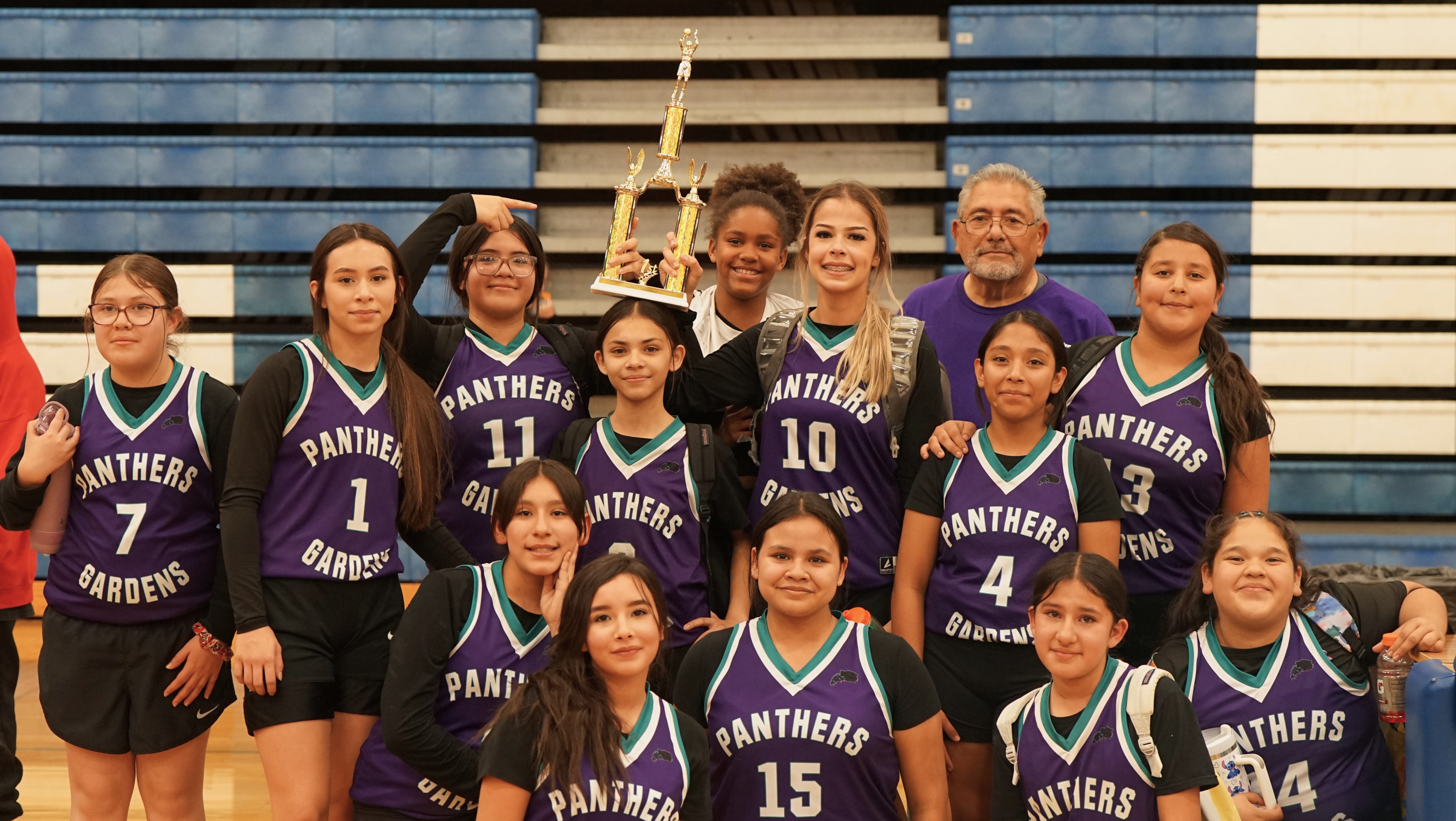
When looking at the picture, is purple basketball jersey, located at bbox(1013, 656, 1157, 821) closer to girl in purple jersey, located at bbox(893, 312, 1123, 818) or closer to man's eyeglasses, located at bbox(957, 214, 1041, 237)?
girl in purple jersey, located at bbox(893, 312, 1123, 818)

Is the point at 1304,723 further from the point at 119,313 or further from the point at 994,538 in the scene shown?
the point at 119,313

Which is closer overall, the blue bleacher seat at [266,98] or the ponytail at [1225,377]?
the ponytail at [1225,377]

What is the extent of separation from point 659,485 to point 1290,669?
112 cm

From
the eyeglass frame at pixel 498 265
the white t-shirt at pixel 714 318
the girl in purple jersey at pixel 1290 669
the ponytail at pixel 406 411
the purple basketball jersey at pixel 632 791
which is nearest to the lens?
the purple basketball jersey at pixel 632 791

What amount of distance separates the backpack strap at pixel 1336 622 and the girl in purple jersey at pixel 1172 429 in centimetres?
21

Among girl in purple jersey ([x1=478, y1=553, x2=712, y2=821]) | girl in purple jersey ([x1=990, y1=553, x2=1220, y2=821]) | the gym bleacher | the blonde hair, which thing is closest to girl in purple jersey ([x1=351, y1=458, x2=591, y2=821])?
girl in purple jersey ([x1=478, y1=553, x2=712, y2=821])

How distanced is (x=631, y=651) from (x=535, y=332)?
0.80m

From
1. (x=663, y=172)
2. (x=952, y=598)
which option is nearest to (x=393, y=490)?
(x=663, y=172)

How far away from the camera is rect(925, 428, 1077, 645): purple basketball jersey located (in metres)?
2.05

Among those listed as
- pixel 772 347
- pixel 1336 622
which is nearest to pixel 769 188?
pixel 772 347

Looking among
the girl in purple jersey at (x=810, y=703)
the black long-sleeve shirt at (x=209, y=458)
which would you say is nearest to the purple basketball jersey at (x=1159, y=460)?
the girl in purple jersey at (x=810, y=703)

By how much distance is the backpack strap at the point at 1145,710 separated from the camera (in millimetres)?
1830

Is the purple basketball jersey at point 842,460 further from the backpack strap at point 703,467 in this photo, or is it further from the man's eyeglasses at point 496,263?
the man's eyeglasses at point 496,263

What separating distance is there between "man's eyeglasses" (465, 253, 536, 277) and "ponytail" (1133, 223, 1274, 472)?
1.17 m
